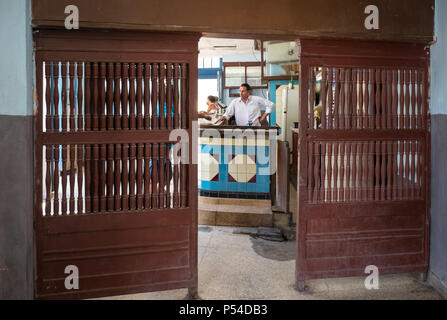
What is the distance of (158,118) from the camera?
2.83 m

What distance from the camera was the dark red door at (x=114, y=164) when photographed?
8.66 feet

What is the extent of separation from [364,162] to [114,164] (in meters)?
2.12

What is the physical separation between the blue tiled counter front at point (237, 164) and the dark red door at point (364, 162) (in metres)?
1.88

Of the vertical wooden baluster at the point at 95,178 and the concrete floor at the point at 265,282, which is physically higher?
the vertical wooden baluster at the point at 95,178

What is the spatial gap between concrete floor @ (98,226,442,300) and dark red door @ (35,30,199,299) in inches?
11.3

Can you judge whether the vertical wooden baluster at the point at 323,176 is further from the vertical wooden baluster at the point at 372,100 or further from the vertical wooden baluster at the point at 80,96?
the vertical wooden baluster at the point at 80,96

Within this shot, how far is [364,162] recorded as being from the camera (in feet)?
10.1

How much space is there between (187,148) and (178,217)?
1.86 ft

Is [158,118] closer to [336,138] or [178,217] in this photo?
[178,217]

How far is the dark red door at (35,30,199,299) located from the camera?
264 centimetres

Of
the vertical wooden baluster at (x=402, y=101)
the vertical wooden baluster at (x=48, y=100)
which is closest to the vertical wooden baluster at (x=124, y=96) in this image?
the vertical wooden baluster at (x=48, y=100)

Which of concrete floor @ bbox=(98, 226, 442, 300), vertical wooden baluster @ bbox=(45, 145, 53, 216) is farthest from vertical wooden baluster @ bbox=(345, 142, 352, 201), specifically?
vertical wooden baluster @ bbox=(45, 145, 53, 216)

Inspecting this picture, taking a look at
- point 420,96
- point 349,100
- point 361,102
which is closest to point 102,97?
point 349,100
